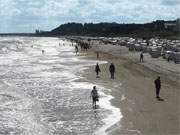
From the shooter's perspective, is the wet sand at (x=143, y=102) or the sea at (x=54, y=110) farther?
the sea at (x=54, y=110)

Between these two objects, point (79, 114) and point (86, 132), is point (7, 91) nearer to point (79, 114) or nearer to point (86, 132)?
point (79, 114)

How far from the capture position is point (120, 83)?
120 feet

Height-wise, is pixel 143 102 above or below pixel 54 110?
above

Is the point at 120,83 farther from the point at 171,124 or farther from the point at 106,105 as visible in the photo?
the point at 171,124

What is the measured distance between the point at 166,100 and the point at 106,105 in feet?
11.4

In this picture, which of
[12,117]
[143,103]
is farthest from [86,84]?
[12,117]

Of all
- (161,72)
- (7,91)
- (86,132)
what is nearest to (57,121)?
(86,132)

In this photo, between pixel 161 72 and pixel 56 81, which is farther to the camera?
pixel 161 72

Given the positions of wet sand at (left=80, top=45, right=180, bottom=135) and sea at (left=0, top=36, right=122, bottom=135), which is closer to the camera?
wet sand at (left=80, top=45, right=180, bottom=135)

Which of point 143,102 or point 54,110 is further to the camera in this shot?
point 143,102

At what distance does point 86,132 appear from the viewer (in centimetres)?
1977

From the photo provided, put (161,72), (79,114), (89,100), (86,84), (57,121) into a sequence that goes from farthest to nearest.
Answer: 1. (161,72)
2. (86,84)
3. (89,100)
4. (79,114)
5. (57,121)

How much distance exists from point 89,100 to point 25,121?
6449mm

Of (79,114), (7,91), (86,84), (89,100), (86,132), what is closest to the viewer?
(86,132)
